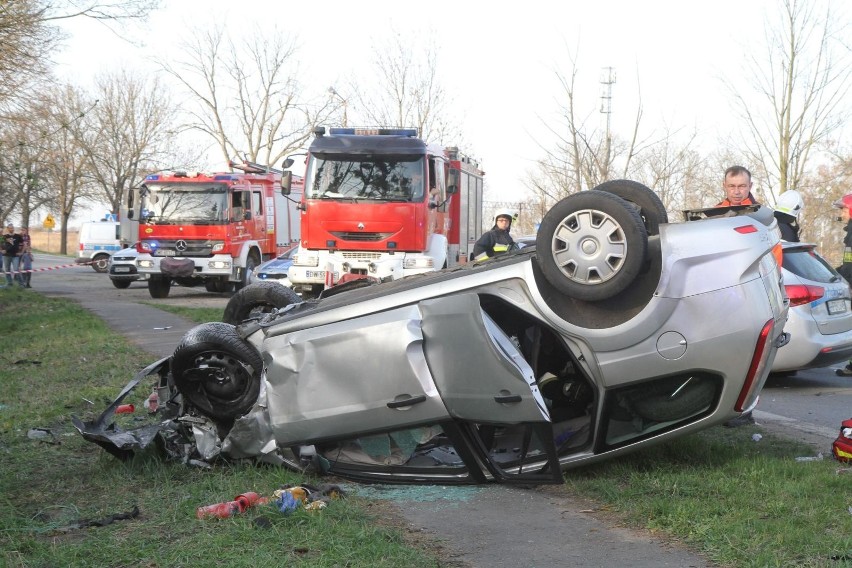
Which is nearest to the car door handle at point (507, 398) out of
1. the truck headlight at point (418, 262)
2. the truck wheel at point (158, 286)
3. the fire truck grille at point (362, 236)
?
the truck headlight at point (418, 262)

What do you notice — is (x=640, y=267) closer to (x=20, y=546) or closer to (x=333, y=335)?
(x=333, y=335)

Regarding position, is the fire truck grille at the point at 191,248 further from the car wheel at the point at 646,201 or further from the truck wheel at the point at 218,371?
the car wheel at the point at 646,201

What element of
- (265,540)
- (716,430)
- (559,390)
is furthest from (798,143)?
(265,540)

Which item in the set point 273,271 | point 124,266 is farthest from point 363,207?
point 124,266

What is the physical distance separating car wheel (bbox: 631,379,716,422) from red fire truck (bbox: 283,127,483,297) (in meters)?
10.2

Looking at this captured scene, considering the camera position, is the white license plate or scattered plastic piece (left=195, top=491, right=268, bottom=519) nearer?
scattered plastic piece (left=195, top=491, right=268, bottom=519)

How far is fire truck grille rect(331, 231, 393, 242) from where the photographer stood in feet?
50.1

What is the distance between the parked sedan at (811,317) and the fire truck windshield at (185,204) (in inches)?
630

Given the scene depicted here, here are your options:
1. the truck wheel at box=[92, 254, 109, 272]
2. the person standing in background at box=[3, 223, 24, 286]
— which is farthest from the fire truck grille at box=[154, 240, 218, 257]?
the truck wheel at box=[92, 254, 109, 272]

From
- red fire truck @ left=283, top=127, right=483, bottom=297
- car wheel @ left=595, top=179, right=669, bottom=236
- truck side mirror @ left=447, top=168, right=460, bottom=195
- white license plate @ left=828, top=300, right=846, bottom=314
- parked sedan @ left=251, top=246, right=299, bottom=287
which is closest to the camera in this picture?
car wheel @ left=595, top=179, right=669, bottom=236

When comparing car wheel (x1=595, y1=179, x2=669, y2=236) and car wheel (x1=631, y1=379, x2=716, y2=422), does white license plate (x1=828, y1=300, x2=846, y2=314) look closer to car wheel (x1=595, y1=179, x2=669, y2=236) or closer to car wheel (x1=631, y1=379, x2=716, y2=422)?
car wheel (x1=595, y1=179, x2=669, y2=236)

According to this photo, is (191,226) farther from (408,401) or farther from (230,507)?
(230,507)

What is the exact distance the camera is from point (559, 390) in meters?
5.53

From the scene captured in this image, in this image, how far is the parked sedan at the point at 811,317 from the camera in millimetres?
8766
